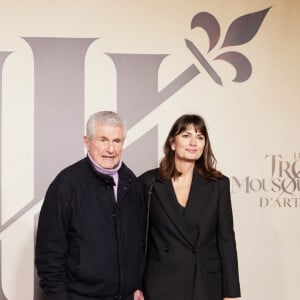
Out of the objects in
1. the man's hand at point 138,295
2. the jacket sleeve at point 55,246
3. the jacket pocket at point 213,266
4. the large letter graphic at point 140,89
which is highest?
the large letter graphic at point 140,89

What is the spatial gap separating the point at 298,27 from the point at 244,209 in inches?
41.5

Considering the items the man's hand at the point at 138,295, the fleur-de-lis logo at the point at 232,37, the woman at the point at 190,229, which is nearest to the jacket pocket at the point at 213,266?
the woman at the point at 190,229

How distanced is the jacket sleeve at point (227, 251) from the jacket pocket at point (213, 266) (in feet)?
0.06

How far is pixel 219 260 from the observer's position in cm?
→ 222

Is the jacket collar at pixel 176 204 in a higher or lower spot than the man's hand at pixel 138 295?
higher

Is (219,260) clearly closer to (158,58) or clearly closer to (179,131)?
(179,131)

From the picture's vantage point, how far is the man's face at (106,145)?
1.97 meters

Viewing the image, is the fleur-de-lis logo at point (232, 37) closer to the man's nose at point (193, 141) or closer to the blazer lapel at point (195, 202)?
the man's nose at point (193, 141)

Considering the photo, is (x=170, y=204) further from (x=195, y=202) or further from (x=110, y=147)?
(x=110, y=147)

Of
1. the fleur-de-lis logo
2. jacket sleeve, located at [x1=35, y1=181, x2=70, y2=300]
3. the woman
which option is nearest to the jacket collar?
the woman

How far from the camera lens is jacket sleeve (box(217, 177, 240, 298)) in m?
2.20

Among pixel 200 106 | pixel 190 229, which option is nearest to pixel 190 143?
pixel 190 229

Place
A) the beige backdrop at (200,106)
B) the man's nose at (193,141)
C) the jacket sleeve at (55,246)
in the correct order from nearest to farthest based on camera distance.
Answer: the jacket sleeve at (55,246), the man's nose at (193,141), the beige backdrop at (200,106)

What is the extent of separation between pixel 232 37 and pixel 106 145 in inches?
47.1
